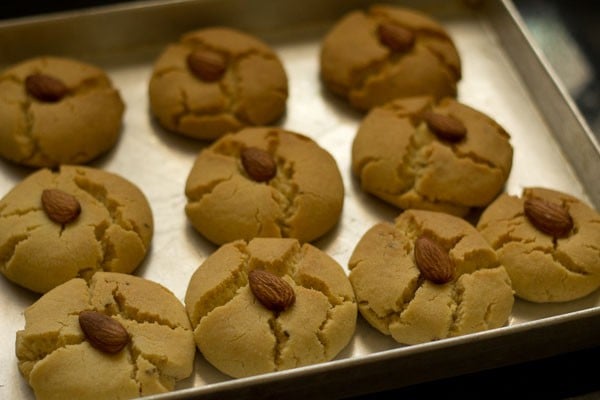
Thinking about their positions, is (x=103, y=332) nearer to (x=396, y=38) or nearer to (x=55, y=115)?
(x=55, y=115)

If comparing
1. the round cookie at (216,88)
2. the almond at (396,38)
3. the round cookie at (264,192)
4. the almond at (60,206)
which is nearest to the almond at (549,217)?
the round cookie at (264,192)

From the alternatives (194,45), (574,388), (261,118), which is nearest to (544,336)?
(574,388)

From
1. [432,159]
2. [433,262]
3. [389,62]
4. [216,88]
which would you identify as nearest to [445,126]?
[432,159]

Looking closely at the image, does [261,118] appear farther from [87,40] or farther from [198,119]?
[87,40]

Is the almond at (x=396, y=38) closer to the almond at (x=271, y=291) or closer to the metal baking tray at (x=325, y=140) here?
the metal baking tray at (x=325, y=140)

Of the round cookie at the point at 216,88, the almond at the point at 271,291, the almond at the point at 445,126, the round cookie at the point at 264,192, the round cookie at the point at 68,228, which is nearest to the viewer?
the almond at the point at 271,291

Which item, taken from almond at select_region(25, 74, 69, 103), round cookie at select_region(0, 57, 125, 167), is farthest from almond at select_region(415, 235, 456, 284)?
almond at select_region(25, 74, 69, 103)

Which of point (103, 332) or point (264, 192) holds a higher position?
point (264, 192)
